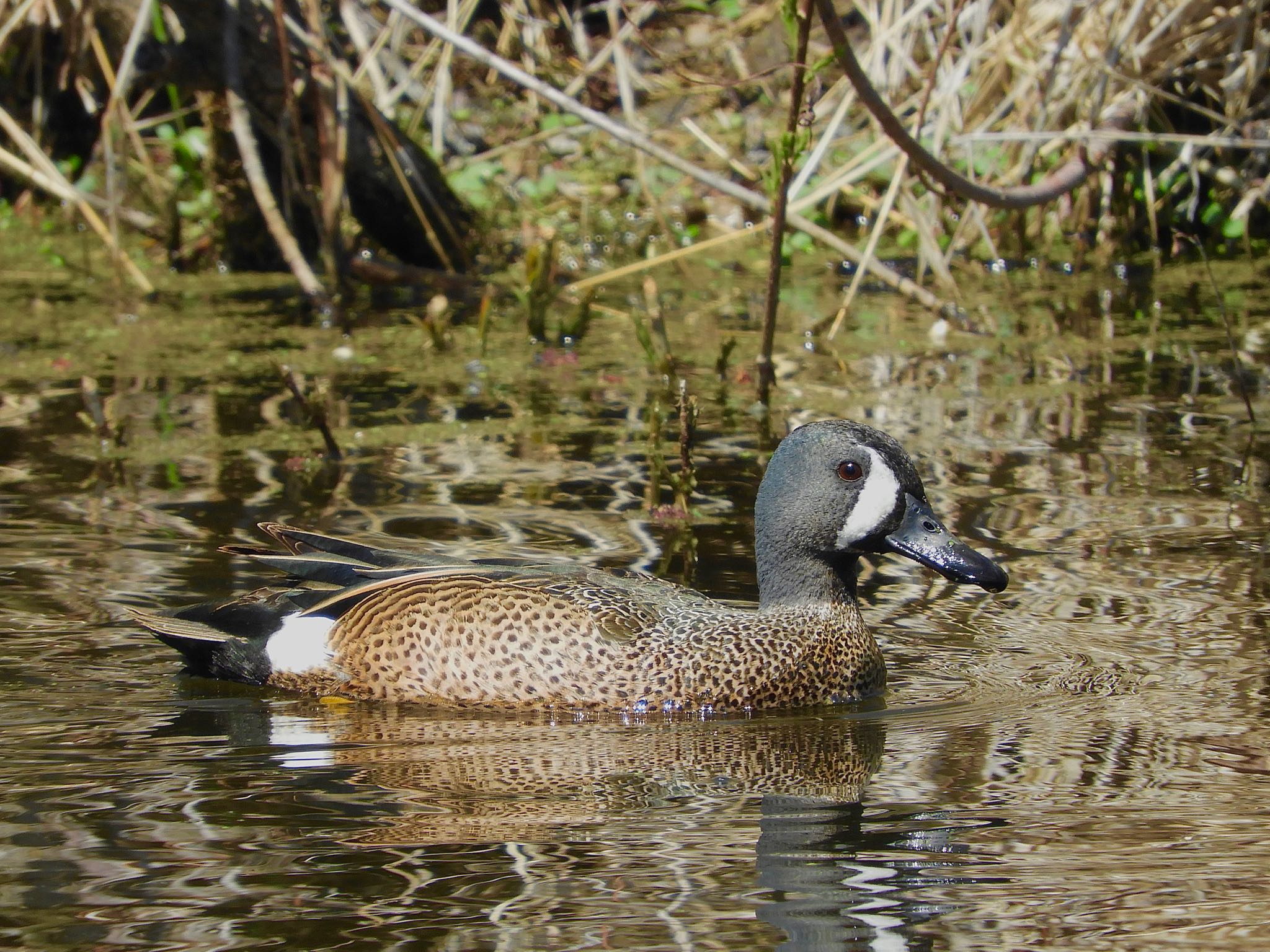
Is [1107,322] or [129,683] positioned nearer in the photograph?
[129,683]

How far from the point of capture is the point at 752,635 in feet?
14.2

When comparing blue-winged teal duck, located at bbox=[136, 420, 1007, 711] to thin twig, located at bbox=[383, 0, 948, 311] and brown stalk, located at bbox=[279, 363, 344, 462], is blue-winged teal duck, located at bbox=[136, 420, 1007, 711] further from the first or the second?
thin twig, located at bbox=[383, 0, 948, 311]

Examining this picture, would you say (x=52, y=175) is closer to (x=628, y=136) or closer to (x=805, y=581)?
(x=628, y=136)

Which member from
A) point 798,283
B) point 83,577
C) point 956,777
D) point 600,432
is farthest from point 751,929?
point 798,283

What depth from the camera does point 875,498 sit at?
4375 mm

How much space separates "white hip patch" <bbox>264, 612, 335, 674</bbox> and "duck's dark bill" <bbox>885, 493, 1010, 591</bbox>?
54.9 inches

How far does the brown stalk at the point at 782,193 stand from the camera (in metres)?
5.93

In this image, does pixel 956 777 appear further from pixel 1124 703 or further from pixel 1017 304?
pixel 1017 304

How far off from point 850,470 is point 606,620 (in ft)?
2.29

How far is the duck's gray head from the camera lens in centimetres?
436

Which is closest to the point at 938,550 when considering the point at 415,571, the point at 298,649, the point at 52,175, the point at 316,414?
the point at 415,571

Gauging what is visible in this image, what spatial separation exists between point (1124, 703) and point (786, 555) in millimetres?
905

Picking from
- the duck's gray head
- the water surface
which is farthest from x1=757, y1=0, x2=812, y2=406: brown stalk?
the duck's gray head

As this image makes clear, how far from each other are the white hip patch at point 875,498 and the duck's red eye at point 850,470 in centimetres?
2
